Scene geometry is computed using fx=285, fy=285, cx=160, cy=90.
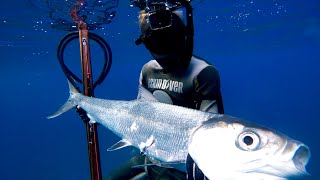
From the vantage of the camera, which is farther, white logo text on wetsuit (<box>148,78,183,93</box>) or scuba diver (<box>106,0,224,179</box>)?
white logo text on wetsuit (<box>148,78,183,93</box>)

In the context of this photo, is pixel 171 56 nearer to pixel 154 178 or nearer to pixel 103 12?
pixel 154 178

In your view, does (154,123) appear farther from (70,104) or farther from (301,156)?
(70,104)

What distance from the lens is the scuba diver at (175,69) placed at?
3775 millimetres

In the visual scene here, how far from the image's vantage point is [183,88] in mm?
4324

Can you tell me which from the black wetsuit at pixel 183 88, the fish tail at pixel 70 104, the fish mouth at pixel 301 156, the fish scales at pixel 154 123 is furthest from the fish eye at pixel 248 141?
the fish tail at pixel 70 104

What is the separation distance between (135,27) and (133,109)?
63.2ft

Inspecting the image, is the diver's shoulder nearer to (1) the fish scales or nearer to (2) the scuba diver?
(2) the scuba diver

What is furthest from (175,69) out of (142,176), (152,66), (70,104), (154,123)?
(142,176)

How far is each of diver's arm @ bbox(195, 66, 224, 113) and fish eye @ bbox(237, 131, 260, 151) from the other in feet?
5.09

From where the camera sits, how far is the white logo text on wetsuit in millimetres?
4363

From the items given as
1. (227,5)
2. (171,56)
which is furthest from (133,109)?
(227,5)

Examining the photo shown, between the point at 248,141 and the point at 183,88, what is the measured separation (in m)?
2.23

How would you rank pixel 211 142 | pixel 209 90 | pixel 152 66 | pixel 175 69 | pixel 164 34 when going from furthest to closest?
pixel 152 66 < pixel 175 69 < pixel 209 90 < pixel 164 34 < pixel 211 142

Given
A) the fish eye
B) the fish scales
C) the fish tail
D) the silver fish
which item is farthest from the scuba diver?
the fish eye
